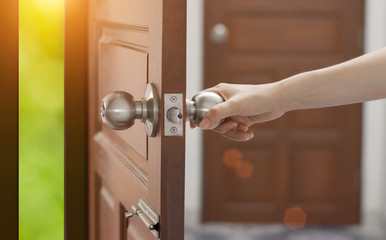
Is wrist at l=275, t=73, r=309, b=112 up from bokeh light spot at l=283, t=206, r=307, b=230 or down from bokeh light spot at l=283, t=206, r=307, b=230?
up

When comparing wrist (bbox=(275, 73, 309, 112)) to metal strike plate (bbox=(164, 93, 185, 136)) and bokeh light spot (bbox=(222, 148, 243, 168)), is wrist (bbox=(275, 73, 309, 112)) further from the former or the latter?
bokeh light spot (bbox=(222, 148, 243, 168))

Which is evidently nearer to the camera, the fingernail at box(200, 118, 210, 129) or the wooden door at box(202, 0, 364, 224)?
the fingernail at box(200, 118, 210, 129)

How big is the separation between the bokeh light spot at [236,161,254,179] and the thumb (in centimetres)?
247

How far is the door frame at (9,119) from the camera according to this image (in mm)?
→ 1438

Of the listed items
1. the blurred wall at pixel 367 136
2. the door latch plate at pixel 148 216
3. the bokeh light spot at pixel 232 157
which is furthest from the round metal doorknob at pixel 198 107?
the bokeh light spot at pixel 232 157

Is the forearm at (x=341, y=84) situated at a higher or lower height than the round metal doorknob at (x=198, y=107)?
higher

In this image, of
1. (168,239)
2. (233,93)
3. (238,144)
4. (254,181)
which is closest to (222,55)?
(238,144)

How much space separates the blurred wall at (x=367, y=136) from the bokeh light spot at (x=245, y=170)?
0.23 meters

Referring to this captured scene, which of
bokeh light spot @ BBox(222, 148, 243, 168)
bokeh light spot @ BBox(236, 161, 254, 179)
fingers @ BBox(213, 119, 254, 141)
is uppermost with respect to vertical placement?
fingers @ BBox(213, 119, 254, 141)

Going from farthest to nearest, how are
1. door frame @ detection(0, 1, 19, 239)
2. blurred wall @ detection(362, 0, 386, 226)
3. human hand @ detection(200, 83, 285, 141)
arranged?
blurred wall @ detection(362, 0, 386, 226) → door frame @ detection(0, 1, 19, 239) → human hand @ detection(200, 83, 285, 141)

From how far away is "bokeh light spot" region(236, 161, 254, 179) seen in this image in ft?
11.1

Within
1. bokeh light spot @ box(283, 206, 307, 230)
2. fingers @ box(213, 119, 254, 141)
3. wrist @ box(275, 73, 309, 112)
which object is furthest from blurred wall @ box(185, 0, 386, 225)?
wrist @ box(275, 73, 309, 112)

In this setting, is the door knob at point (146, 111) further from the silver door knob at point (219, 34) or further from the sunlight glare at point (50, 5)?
the silver door knob at point (219, 34)

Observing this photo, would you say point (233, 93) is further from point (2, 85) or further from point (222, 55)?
point (222, 55)
